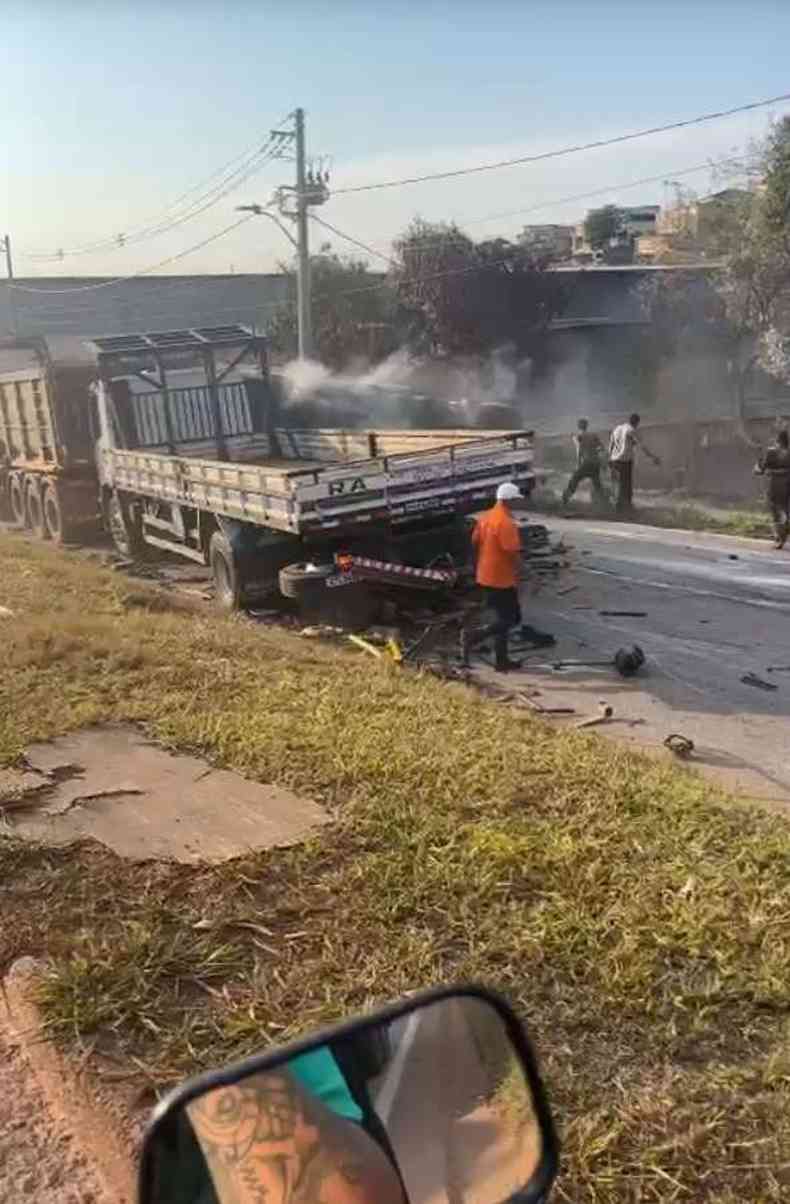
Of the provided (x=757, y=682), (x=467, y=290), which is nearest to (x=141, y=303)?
(x=467, y=290)

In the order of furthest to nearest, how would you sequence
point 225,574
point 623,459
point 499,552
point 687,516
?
1. point 623,459
2. point 687,516
3. point 225,574
4. point 499,552

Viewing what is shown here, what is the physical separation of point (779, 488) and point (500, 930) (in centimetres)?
1312

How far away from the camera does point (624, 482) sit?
19141 millimetres

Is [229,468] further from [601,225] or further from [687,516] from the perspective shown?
[601,225]

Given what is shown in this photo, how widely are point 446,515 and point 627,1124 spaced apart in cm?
881

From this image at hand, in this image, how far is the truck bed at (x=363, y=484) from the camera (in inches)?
404

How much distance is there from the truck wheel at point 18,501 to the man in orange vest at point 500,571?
1265 cm

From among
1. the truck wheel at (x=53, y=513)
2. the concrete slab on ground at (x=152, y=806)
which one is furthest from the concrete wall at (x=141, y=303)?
the concrete slab on ground at (x=152, y=806)

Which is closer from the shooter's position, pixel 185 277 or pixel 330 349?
pixel 330 349

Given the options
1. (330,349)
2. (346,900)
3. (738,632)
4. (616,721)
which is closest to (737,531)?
(738,632)

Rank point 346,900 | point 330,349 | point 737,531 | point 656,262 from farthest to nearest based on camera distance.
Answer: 1. point 656,262
2. point 330,349
3. point 737,531
4. point 346,900

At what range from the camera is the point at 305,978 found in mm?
3207

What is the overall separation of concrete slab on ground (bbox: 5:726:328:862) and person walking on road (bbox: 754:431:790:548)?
11.8m

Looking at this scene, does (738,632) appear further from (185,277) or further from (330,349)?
(185,277)
